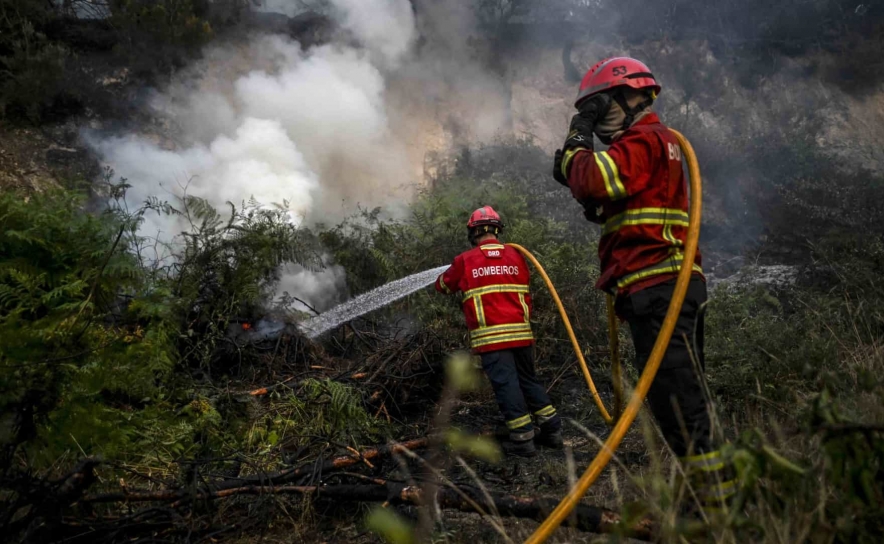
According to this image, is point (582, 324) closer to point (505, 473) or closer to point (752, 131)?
point (505, 473)

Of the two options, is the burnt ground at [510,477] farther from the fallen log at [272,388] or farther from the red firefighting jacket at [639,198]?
the fallen log at [272,388]

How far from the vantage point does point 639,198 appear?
2.62 meters

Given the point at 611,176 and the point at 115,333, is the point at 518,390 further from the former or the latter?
the point at 115,333

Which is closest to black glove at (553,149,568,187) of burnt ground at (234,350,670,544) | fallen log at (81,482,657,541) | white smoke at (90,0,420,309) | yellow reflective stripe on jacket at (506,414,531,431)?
burnt ground at (234,350,670,544)

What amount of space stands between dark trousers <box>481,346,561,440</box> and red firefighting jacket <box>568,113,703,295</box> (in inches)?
65.1

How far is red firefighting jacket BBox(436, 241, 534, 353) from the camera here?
4234mm

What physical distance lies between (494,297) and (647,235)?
1804mm

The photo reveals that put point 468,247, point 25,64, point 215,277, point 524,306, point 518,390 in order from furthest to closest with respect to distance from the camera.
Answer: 1. point 25,64
2. point 468,247
3. point 215,277
4. point 524,306
5. point 518,390

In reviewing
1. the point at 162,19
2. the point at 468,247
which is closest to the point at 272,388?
the point at 468,247

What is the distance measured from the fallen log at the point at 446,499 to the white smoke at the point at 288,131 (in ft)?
20.2

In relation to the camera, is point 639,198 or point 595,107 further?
point 595,107

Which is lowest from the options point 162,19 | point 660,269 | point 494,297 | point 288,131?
point 660,269

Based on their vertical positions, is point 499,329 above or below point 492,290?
below

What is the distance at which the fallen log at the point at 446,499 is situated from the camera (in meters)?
2.07
